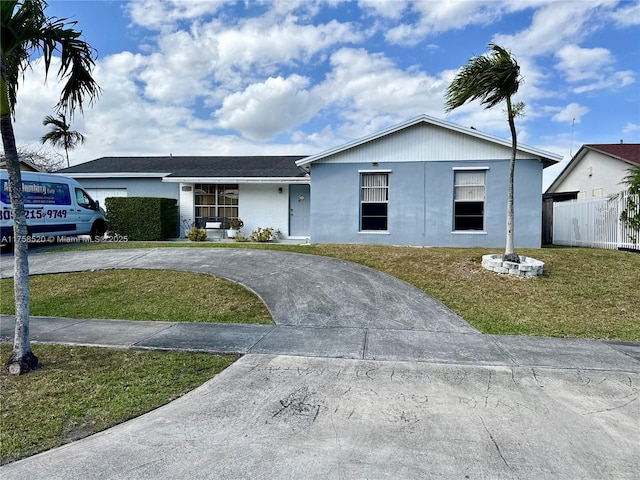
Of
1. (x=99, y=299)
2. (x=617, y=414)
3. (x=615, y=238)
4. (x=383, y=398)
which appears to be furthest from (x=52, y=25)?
(x=615, y=238)

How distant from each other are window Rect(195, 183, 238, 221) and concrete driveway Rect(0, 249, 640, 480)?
467 inches

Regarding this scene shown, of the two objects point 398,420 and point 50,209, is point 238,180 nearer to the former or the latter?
point 50,209

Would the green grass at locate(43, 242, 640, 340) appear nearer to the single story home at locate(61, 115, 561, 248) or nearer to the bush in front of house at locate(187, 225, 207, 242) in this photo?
the single story home at locate(61, 115, 561, 248)

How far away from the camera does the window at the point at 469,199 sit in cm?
1365

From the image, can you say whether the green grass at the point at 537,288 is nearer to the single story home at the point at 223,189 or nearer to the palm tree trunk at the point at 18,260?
the single story home at the point at 223,189

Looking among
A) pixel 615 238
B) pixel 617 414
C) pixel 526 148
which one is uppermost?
pixel 526 148

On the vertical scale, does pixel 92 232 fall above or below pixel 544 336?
above

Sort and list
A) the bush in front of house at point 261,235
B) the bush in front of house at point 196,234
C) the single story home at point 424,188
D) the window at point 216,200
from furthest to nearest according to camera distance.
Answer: the window at point 216,200 < the bush in front of house at point 196,234 < the bush in front of house at point 261,235 < the single story home at point 424,188

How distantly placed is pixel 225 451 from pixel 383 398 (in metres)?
1.63

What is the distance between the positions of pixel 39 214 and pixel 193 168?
7.43 metres

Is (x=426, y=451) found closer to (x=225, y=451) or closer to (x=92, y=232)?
(x=225, y=451)

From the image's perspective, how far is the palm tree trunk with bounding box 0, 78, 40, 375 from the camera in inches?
178

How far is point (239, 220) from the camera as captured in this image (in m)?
17.5

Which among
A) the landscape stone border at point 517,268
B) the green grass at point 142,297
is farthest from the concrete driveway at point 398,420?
the landscape stone border at point 517,268
